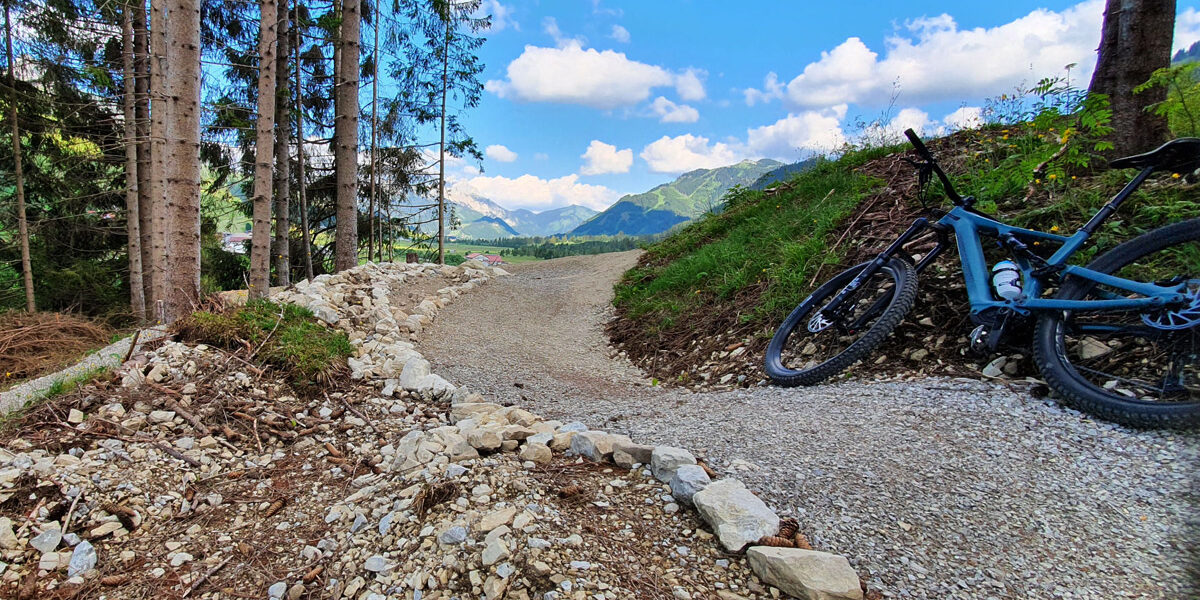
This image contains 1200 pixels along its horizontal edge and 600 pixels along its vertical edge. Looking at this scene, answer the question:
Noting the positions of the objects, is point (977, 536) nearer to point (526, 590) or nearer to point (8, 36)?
point (526, 590)

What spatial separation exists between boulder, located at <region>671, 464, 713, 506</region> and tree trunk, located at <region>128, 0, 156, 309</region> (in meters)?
13.4

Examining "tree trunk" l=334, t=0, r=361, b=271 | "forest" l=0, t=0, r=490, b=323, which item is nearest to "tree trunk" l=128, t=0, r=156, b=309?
"forest" l=0, t=0, r=490, b=323

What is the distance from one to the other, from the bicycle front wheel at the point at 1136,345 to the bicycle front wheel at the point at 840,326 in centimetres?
90

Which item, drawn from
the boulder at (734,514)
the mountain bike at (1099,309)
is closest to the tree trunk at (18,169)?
the boulder at (734,514)

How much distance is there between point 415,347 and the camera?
5418mm

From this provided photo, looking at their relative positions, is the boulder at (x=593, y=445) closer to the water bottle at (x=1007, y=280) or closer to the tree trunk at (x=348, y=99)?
the water bottle at (x=1007, y=280)

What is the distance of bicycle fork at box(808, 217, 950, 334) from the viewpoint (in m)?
3.81

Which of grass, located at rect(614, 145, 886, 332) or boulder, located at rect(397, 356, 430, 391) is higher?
grass, located at rect(614, 145, 886, 332)

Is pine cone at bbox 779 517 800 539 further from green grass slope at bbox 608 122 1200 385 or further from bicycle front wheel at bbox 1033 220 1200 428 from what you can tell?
green grass slope at bbox 608 122 1200 385

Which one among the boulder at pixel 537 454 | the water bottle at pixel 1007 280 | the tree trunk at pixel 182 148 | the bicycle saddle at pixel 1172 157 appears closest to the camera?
the boulder at pixel 537 454

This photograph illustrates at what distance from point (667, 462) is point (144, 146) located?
17009 mm

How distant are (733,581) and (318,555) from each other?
5.49 ft

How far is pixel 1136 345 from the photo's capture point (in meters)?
2.63

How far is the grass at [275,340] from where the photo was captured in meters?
3.84
